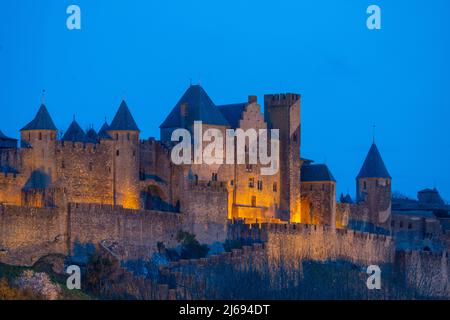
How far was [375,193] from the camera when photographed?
106188mm

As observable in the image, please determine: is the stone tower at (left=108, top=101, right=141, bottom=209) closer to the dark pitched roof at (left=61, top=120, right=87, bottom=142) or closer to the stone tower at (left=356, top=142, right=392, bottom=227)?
the dark pitched roof at (left=61, top=120, right=87, bottom=142)

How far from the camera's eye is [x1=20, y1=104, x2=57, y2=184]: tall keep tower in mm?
86750

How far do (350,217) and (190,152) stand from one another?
14.8 meters

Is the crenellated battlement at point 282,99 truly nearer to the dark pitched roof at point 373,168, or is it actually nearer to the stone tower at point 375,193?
the dark pitched roof at point 373,168

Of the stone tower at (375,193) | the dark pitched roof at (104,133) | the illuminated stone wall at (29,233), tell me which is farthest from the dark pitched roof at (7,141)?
the stone tower at (375,193)

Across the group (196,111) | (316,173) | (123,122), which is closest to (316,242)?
(316,173)

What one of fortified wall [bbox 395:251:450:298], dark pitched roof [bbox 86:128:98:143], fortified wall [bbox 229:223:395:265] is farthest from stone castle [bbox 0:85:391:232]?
fortified wall [bbox 395:251:450:298]

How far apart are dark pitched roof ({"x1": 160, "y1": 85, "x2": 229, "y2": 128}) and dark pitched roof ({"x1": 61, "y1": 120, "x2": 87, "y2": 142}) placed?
19.7 ft

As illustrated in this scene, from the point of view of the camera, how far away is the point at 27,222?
82.4 m

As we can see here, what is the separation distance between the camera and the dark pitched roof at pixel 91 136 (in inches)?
3666

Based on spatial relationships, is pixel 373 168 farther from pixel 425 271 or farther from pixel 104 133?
pixel 104 133
